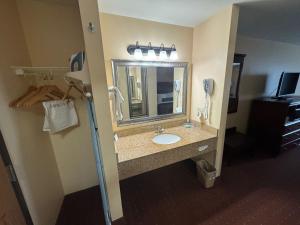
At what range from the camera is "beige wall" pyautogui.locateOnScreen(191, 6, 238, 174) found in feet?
4.84

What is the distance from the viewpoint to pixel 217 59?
63.9 inches

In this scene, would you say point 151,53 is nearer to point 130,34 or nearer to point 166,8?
point 130,34

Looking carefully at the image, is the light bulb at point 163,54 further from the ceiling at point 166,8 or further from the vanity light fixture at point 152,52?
the ceiling at point 166,8

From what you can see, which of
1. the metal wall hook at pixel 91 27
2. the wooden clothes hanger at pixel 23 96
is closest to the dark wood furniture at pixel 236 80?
the metal wall hook at pixel 91 27

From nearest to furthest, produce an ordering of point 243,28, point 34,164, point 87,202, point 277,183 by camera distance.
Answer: point 34,164 < point 87,202 < point 277,183 < point 243,28

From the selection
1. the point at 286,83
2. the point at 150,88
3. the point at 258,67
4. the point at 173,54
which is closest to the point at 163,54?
the point at 173,54

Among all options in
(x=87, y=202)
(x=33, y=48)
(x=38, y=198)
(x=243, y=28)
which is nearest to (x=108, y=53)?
(x=33, y=48)

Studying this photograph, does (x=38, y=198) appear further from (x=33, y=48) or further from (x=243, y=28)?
(x=243, y=28)

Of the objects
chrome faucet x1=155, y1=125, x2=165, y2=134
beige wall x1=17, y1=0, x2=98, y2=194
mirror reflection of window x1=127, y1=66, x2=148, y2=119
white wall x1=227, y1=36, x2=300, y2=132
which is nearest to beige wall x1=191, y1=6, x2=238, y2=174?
chrome faucet x1=155, y1=125, x2=165, y2=134

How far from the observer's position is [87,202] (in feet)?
5.48

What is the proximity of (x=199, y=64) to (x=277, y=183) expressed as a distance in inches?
78.7

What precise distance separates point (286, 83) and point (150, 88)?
2834 mm

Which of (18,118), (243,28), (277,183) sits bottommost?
(277,183)

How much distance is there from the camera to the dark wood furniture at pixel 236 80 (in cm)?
236
